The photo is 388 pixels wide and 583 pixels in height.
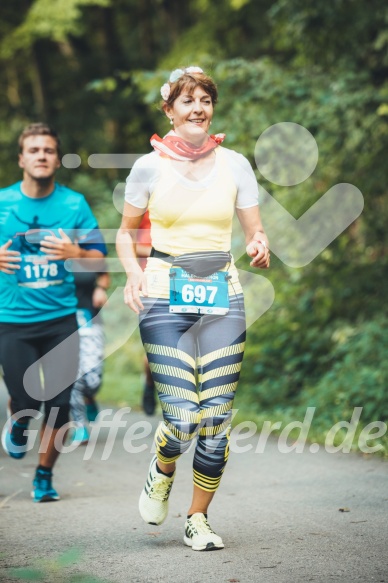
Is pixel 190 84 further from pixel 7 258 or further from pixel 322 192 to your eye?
pixel 322 192

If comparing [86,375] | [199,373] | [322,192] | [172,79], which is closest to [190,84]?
[172,79]

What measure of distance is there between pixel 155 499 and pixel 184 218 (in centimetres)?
136

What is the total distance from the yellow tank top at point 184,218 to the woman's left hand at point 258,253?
0.46ft

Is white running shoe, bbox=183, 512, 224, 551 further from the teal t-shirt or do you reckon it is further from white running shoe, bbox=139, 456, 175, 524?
the teal t-shirt

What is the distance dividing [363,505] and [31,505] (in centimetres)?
197

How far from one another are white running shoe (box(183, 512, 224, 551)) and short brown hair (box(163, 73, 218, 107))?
2.01m

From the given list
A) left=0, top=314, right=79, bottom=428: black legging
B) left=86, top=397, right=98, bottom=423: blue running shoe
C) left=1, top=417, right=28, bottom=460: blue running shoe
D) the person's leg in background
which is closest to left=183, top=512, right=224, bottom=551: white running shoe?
left=0, top=314, right=79, bottom=428: black legging

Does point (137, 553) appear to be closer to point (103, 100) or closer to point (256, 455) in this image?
point (256, 455)

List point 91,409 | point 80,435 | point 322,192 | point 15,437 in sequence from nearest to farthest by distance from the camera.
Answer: point 15,437 < point 80,435 < point 91,409 < point 322,192

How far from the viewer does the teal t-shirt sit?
19.8 feet

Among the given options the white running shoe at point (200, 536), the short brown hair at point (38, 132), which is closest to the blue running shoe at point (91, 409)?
the short brown hair at point (38, 132)

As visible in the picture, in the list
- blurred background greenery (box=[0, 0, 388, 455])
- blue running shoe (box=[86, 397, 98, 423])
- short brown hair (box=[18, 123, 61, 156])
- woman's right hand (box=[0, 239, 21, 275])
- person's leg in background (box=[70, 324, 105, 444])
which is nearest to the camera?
woman's right hand (box=[0, 239, 21, 275])

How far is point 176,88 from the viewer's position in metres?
4.84

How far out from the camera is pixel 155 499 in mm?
4863
